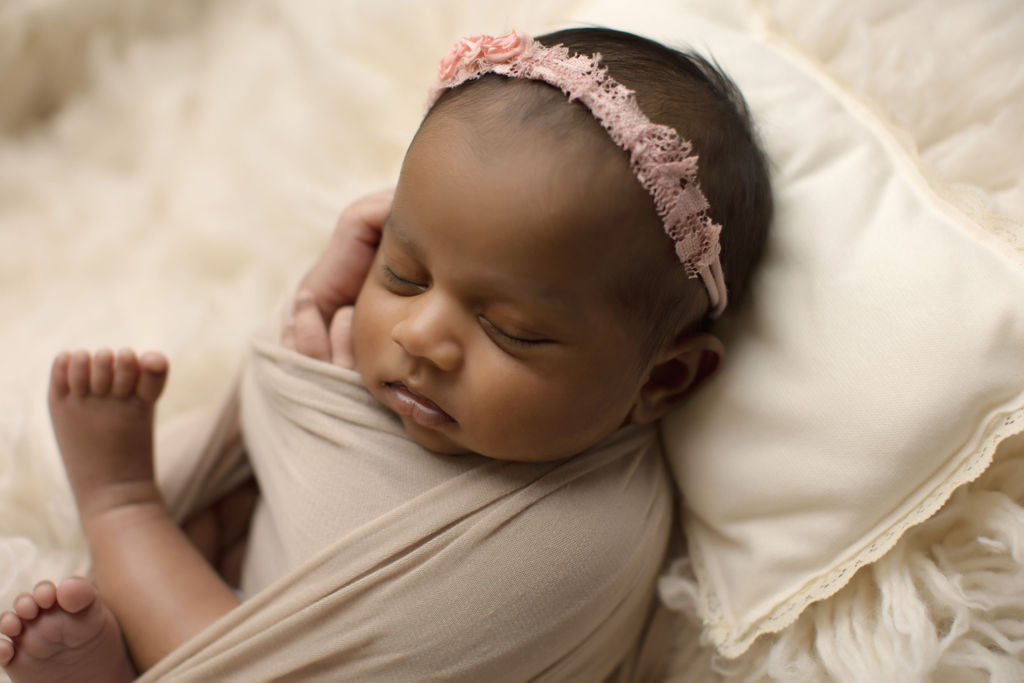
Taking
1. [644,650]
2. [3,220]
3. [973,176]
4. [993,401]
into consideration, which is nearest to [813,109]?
[973,176]

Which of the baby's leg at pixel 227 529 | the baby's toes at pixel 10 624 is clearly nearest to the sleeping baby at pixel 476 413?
the baby's toes at pixel 10 624

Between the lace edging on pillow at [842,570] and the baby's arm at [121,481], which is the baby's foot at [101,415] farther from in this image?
the lace edging on pillow at [842,570]

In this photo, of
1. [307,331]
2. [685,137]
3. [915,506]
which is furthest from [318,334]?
[915,506]

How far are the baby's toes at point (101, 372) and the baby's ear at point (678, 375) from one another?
72cm

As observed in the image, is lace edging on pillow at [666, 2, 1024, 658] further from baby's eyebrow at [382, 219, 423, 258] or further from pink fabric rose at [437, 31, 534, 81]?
baby's eyebrow at [382, 219, 423, 258]

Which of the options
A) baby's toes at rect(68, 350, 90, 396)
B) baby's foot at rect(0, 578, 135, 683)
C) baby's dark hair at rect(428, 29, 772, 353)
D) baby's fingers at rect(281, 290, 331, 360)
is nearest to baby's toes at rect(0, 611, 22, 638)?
baby's foot at rect(0, 578, 135, 683)

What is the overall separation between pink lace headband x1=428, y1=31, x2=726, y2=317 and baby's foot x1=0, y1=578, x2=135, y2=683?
0.76 m

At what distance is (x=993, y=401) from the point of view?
0.92m

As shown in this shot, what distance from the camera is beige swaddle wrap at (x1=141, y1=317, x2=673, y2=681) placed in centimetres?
96

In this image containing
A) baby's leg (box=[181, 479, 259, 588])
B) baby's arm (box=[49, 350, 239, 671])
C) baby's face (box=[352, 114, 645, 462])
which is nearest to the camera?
baby's face (box=[352, 114, 645, 462])

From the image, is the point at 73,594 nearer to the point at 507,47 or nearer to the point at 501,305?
the point at 501,305

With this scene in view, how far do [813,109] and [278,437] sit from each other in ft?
2.85

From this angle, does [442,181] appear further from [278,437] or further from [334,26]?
[334,26]

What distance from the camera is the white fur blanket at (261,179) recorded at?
0.99 meters
